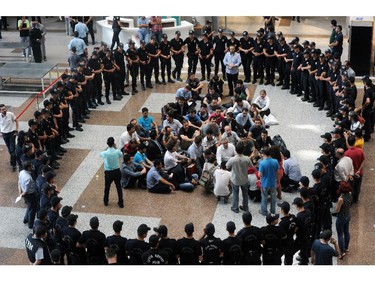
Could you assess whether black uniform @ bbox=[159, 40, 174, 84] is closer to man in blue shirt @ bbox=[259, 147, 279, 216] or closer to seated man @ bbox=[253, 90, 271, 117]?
seated man @ bbox=[253, 90, 271, 117]

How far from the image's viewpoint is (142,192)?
12633 millimetres

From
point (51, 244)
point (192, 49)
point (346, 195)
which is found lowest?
Answer: point (51, 244)

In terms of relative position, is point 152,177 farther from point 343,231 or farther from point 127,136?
point 343,231

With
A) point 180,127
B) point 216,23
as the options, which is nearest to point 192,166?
point 180,127

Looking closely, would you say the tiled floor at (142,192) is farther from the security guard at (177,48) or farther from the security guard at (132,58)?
the security guard at (177,48)

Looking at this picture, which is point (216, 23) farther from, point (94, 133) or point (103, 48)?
point (94, 133)

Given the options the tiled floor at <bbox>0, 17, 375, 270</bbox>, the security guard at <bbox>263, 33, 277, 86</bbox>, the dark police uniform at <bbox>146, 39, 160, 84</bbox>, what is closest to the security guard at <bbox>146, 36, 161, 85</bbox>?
the dark police uniform at <bbox>146, 39, 160, 84</bbox>

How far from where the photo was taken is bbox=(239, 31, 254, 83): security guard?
18.0m

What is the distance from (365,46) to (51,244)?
39.0 feet

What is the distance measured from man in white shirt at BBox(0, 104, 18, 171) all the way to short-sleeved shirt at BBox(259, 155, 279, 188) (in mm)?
5430

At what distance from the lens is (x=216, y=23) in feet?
79.3

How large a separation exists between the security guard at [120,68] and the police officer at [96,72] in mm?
570

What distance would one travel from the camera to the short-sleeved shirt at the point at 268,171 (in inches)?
437

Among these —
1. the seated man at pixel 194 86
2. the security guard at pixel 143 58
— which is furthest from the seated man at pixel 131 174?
the security guard at pixel 143 58
